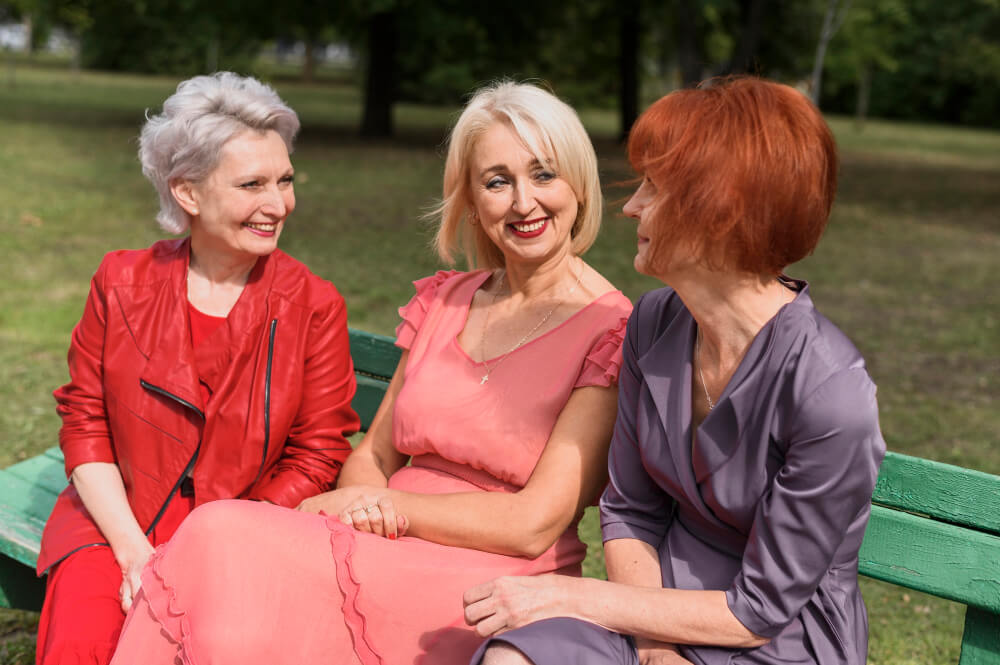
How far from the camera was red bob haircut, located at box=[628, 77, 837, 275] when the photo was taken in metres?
2.02

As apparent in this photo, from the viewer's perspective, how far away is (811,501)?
2.03 m

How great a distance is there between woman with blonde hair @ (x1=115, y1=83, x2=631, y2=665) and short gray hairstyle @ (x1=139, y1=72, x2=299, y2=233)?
1.93ft

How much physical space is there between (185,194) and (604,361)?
1345 millimetres

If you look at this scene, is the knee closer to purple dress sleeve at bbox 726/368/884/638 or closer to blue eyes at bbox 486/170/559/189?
purple dress sleeve at bbox 726/368/884/638

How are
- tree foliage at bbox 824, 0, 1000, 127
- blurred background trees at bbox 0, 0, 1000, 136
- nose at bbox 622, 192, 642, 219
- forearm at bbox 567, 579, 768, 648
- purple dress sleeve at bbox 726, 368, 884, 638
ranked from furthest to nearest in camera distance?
1. tree foliage at bbox 824, 0, 1000, 127
2. blurred background trees at bbox 0, 0, 1000, 136
3. nose at bbox 622, 192, 642, 219
4. forearm at bbox 567, 579, 768, 648
5. purple dress sleeve at bbox 726, 368, 884, 638

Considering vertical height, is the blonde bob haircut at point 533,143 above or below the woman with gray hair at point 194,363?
above

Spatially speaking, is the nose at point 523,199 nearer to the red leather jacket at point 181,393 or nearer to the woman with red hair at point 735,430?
the woman with red hair at point 735,430

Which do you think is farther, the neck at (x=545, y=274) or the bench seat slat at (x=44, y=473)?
the bench seat slat at (x=44, y=473)

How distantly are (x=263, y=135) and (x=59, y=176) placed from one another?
41.9 feet

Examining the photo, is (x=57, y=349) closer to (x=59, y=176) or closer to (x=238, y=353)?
(x=238, y=353)

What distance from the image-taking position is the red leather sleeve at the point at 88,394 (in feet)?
10.0

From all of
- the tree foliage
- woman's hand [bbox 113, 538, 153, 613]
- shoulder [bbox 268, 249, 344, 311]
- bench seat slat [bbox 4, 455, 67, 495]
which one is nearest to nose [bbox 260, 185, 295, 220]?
shoulder [bbox 268, 249, 344, 311]

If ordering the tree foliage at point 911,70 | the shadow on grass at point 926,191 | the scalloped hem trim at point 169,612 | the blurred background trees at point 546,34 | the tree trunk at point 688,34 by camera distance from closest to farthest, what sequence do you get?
the scalloped hem trim at point 169,612, the shadow on grass at point 926,191, the tree trunk at point 688,34, the blurred background trees at point 546,34, the tree foliage at point 911,70

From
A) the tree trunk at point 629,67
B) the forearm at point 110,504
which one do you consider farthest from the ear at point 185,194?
the tree trunk at point 629,67
